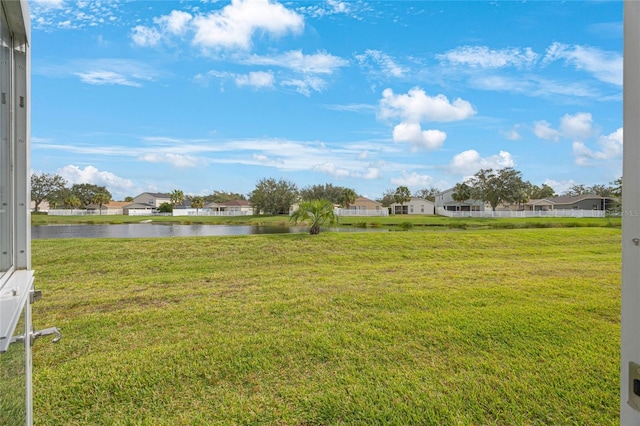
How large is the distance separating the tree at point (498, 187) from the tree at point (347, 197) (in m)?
13.9

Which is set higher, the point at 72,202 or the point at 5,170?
the point at 72,202

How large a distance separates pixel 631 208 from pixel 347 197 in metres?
43.4

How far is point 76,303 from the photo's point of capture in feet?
14.2

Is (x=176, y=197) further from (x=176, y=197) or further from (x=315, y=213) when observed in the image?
(x=315, y=213)

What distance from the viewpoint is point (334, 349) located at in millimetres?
2738

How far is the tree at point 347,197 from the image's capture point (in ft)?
144

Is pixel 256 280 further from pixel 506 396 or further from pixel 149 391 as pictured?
pixel 506 396

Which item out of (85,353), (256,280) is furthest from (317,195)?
(85,353)

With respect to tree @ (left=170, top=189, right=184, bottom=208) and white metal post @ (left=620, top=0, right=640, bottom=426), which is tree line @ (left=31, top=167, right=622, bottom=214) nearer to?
tree @ (left=170, top=189, right=184, bottom=208)

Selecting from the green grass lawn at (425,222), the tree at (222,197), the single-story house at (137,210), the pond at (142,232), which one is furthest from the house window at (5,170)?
the tree at (222,197)

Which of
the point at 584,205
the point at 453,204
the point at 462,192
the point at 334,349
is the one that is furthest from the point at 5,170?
the point at 453,204

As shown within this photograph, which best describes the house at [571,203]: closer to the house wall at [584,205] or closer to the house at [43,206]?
the house wall at [584,205]

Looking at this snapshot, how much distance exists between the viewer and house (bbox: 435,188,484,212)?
1678 inches

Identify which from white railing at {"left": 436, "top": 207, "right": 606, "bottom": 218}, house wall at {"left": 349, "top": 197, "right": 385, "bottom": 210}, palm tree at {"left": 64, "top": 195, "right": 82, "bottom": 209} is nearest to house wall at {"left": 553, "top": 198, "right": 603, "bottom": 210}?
white railing at {"left": 436, "top": 207, "right": 606, "bottom": 218}
